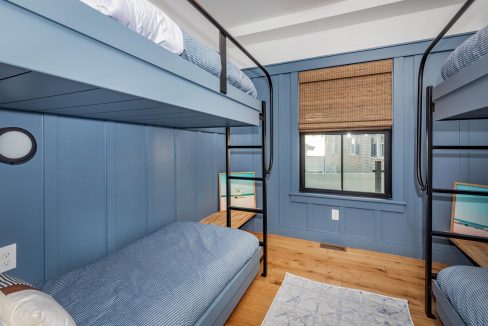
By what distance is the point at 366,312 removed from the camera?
1607 millimetres

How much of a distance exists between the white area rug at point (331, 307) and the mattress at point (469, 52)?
1.58m

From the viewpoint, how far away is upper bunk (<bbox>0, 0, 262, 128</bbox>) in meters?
0.55

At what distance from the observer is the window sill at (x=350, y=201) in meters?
2.46

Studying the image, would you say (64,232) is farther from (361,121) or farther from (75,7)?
(361,121)

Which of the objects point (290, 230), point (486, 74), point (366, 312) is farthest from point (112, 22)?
point (290, 230)

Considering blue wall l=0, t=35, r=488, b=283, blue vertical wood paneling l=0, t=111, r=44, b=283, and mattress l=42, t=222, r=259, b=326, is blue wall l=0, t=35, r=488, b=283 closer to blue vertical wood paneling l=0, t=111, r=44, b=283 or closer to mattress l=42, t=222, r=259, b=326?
blue vertical wood paneling l=0, t=111, r=44, b=283

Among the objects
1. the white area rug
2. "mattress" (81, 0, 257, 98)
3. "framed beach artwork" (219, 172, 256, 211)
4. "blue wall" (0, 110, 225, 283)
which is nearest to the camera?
"mattress" (81, 0, 257, 98)

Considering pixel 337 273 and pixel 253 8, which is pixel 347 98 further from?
pixel 337 273

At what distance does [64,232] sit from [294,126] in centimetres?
248

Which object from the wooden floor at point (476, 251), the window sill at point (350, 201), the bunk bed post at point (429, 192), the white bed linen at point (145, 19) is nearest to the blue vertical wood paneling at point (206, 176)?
the window sill at point (350, 201)

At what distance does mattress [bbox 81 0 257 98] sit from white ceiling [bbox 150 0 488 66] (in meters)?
1.42

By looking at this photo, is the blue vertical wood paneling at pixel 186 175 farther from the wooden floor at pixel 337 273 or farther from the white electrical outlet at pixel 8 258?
the white electrical outlet at pixel 8 258

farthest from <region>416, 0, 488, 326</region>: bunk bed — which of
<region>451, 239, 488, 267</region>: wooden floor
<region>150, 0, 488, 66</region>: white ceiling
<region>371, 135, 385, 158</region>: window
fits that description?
<region>150, 0, 488, 66</region>: white ceiling

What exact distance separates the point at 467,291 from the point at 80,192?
2321mm
